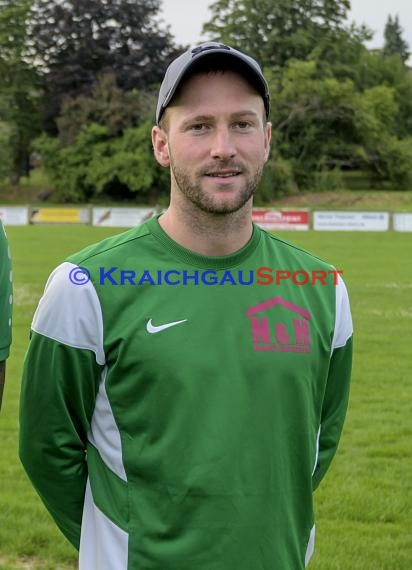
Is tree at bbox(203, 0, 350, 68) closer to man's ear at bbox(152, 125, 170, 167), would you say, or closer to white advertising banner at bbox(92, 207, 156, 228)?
white advertising banner at bbox(92, 207, 156, 228)

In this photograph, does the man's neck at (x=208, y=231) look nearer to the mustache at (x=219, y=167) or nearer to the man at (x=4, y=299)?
the mustache at (x=219, y=167)

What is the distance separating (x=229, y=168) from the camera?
7.56 ft

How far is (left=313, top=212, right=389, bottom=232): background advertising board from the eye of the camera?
33.6 meters

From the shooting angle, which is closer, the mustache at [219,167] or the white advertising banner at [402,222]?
the mustache at [219,167]

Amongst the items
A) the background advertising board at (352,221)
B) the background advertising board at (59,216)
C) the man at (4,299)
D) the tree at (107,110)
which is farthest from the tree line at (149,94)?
the man at (4,299)

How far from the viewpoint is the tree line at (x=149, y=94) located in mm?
52969

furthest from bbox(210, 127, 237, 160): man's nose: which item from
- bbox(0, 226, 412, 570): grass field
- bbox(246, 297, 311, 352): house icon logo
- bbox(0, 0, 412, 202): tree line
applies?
bbox(0, 0, 412, 202): tree line

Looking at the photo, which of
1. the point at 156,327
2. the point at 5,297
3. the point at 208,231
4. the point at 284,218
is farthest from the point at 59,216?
the point at 156,327

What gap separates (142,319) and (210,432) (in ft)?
1.11

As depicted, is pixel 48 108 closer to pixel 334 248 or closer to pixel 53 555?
pixel 334 248

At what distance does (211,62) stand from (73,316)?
2.54 feet

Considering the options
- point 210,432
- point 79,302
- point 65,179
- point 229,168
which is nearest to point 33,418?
point 79,302

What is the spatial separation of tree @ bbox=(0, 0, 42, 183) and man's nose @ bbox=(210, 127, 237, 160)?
60.9 metres

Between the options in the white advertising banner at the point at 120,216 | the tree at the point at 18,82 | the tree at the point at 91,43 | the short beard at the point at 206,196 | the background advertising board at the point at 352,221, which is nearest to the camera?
the short beard at the point at 206,196
